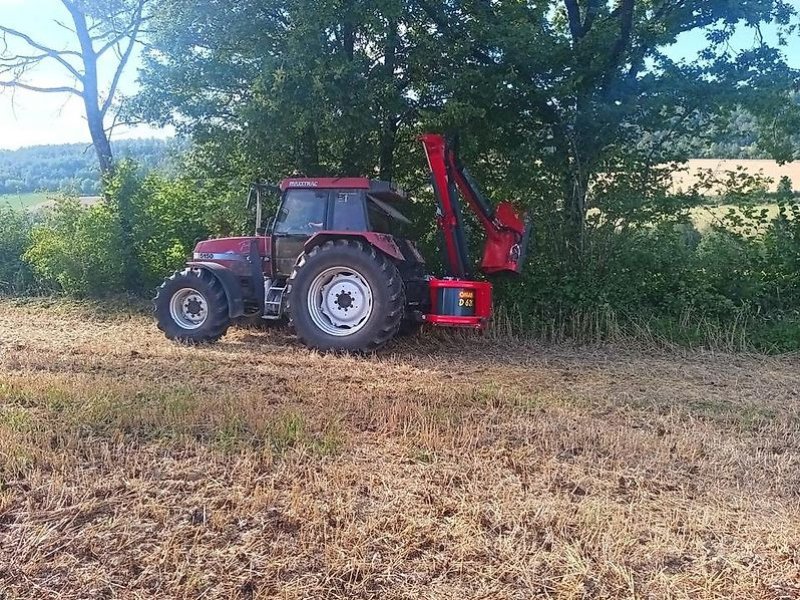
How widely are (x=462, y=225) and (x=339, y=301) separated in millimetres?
1778

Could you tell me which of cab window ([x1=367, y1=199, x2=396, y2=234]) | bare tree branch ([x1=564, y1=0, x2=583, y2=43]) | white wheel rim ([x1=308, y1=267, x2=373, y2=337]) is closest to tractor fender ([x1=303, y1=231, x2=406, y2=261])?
cab window ([x1=367, y1=199, x2=396, y2=234])

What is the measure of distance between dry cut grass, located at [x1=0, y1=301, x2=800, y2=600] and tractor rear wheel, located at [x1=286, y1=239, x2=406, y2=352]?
3.54ft

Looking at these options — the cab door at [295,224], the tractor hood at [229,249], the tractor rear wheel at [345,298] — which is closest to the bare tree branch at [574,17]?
the cab door at [295,224]

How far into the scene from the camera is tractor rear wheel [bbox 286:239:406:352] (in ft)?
23.7

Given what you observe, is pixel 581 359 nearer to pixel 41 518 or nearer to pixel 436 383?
pixel 436 383

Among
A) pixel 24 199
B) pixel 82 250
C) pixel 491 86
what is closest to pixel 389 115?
pixel 491 86

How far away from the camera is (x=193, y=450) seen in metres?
3.97

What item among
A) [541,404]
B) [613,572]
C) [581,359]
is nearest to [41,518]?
[613,572]

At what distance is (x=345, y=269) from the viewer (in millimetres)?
7406

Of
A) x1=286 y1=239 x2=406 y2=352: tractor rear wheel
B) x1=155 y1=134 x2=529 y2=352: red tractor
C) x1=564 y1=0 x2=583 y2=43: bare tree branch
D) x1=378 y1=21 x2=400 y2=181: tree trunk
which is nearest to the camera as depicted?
x1=286 y1=239 x2=406 y2=352: tractor rear wheel

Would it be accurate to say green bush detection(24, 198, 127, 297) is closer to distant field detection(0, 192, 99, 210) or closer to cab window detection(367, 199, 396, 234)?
distant field detection(0, 192, 99, 210)

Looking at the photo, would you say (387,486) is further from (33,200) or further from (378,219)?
(33,200)

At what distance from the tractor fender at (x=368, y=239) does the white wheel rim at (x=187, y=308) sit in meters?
1.46

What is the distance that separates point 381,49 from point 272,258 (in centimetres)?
304
